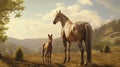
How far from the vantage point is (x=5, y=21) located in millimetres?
32688

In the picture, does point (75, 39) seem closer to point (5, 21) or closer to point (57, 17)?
point (57, 17)

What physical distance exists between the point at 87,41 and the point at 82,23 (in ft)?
6.12

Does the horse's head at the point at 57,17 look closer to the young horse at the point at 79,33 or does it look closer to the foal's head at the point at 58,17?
the foal's head at the point at 58,17

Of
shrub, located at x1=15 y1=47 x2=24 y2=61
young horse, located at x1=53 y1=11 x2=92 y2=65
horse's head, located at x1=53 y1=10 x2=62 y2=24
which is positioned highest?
horse's head, located at x1=53 y1=10 x2=62 y2=24

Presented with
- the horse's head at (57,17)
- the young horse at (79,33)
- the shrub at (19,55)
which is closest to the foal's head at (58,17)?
the horse's head at (57,17)

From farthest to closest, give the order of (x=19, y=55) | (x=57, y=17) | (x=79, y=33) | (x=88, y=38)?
(x=19, y=55)
(x=57, y=17)
(x=79, y=33)
(x=88, y=38)

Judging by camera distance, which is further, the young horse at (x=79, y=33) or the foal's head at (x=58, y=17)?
the foal's head at (x=58, y=17)

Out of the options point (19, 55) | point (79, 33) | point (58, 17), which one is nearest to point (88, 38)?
point (79, 33)

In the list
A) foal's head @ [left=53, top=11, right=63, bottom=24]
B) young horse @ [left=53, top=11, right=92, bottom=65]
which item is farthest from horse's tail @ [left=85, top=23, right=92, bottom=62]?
foal's head @ [left=53, top=11, right=63, bottom=24]

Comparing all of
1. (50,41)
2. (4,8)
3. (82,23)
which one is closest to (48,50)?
(50,41)

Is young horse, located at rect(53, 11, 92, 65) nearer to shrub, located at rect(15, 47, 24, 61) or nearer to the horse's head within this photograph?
the horse's head

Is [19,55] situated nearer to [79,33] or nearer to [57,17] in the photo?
[57,17]

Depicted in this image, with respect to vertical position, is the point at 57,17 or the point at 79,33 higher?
the point at 57,17

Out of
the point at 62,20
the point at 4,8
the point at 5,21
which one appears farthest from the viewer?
the point at 5,21
